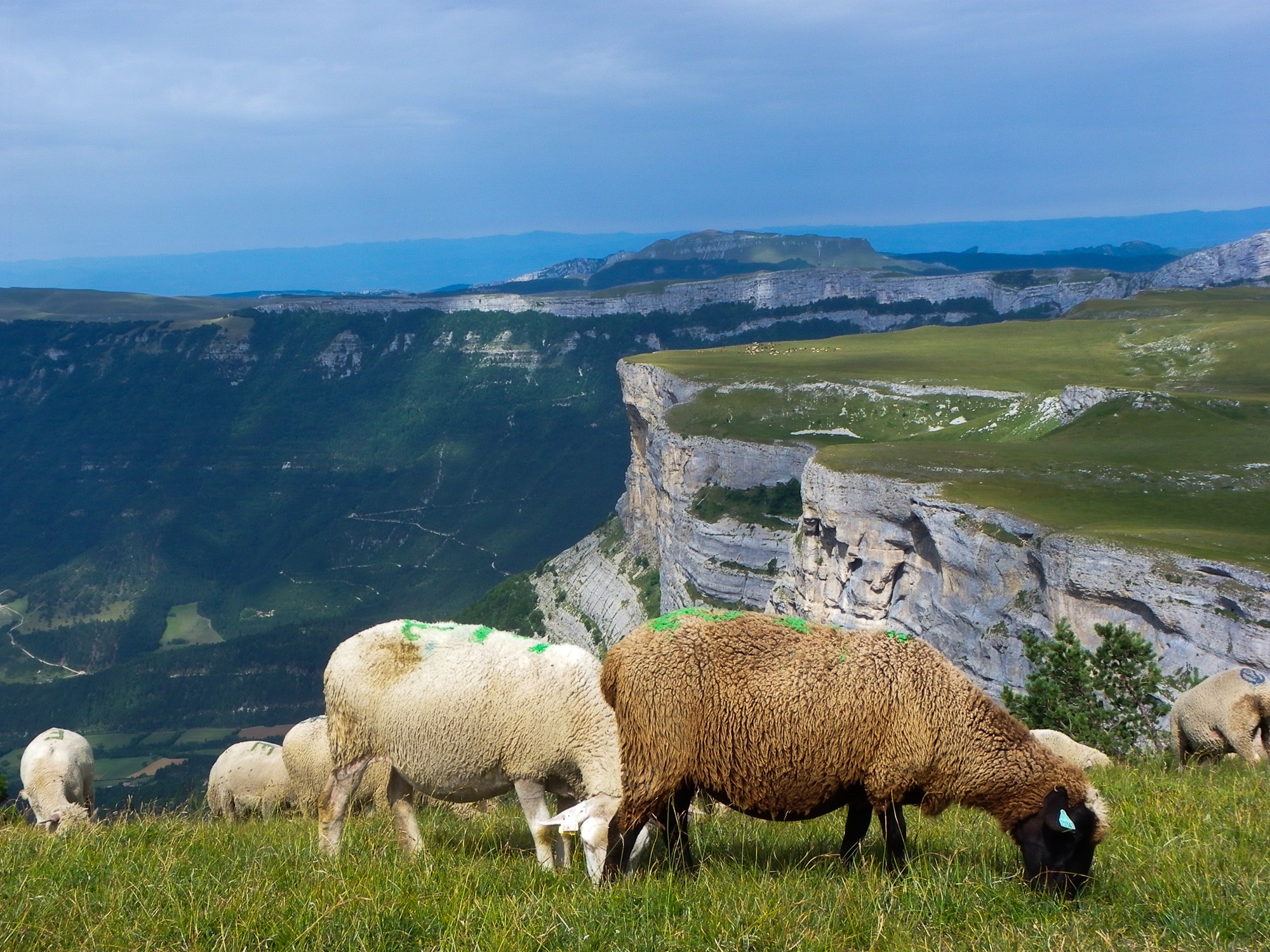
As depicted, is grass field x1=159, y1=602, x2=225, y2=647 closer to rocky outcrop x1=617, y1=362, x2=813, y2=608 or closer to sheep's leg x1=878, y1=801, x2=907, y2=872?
rocky outcrop x1=617, y1=362, x2=813, y2=608

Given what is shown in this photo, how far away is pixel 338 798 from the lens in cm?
978

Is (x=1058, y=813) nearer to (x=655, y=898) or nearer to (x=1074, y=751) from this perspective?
(x=655, y=898)

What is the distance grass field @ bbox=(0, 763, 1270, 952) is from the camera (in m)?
5.94

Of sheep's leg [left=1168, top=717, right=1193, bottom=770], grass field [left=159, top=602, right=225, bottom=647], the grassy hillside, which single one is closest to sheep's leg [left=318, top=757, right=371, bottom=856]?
sheep's leg [left=1168, top=717, right=1193, bottom=770]

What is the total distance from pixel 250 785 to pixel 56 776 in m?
2.81

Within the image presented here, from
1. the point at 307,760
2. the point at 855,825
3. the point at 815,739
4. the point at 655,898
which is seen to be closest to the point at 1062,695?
the point at 307,760

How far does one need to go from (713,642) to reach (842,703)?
1062 mm

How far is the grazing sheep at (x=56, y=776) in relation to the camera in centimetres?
1477

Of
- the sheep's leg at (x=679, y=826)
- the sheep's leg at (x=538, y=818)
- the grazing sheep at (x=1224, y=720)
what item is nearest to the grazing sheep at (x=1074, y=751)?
the grazing sheep at (x=1224, y=720)

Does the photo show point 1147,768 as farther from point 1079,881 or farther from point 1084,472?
point 1084,472

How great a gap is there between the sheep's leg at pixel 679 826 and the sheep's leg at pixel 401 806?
267cm

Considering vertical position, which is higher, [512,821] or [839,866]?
[839,866]

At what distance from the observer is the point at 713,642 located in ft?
27.1

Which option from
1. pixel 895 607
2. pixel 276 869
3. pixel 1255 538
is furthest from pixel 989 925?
pixel 895 607
